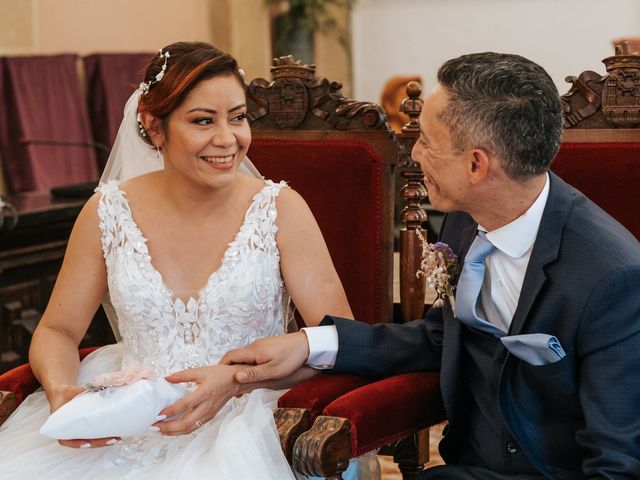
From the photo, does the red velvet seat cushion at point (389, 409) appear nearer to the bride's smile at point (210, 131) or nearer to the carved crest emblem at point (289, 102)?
the bride's smile at point (210, 131)

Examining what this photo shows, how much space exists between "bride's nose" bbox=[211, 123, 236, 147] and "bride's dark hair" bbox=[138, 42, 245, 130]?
0.12m

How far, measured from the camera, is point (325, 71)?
9.76 m

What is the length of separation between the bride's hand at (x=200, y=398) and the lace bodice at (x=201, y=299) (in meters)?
0.30

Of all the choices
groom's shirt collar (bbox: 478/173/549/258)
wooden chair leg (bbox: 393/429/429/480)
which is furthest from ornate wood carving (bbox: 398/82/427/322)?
groom's shirt collar (bbox: 478/173/549/258)

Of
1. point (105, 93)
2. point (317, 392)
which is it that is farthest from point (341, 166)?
point (105, 93)

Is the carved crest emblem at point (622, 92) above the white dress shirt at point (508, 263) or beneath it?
above

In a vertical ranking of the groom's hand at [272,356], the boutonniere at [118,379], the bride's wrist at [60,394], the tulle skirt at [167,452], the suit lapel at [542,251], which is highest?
the suit lapel at [542,251]

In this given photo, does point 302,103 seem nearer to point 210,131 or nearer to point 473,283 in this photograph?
point 210,131

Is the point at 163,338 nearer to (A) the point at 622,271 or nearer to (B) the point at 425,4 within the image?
(A) the point at 622,271

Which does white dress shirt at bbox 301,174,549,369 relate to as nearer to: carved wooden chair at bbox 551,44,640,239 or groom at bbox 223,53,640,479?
groom at bbox 223,53,640,479

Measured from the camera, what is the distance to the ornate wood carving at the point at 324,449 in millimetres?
2062

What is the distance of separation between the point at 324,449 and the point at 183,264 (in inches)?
31.9

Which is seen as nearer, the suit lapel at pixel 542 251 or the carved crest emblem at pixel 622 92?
the suit lapel at pixel 542 251

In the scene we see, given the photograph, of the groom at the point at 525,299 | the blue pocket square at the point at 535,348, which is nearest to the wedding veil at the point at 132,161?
the groom at the point at 525,299
